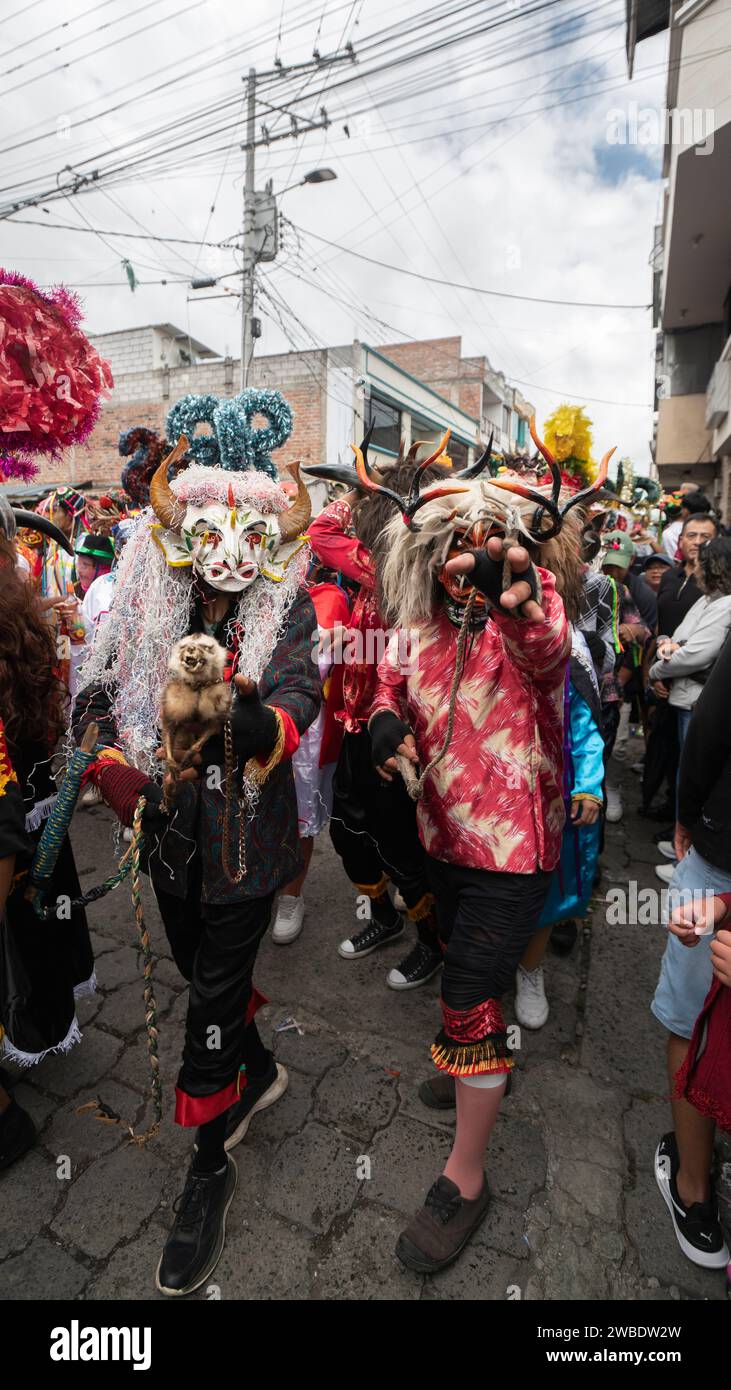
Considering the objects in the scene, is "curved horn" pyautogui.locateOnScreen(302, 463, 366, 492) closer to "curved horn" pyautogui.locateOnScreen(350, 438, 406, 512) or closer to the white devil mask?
"curved horn" pyautogui.locateOnScreen(350, 438, 406, 512)

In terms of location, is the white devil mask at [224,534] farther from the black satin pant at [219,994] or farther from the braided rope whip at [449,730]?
the black satin pant at [219,994]

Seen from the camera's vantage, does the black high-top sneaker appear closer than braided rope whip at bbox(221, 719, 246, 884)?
No

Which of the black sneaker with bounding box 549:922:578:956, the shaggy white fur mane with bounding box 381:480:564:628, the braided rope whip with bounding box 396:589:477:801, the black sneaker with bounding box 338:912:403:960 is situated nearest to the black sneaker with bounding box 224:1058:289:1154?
the black sneaker with bounding box 338:912:403:960

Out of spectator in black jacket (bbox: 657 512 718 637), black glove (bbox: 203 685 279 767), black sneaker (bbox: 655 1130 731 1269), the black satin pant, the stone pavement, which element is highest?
spectator in black jacket (bbox: 657 512 718 637)

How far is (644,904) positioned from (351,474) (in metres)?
2.68

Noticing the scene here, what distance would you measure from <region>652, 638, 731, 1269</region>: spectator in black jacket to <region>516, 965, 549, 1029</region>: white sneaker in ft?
2.42

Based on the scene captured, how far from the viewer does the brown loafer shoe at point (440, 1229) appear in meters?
1.68

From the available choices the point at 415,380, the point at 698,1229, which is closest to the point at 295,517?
the point at 698,1229

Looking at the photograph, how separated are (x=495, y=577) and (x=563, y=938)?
90.0 inches

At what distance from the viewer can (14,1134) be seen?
6.70 feet

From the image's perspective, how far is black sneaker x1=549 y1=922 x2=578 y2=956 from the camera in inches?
123

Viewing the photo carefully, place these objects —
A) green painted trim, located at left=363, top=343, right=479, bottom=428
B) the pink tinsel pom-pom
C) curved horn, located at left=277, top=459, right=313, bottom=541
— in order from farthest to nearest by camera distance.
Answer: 1. green painted trim, located at left=363, top=343, right=479, bottom=428
2. the pink tinsel pom-pom
3. curved horn, located at left=277, top=459, right=313, bottom=541

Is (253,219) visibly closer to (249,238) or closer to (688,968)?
(249,238)
